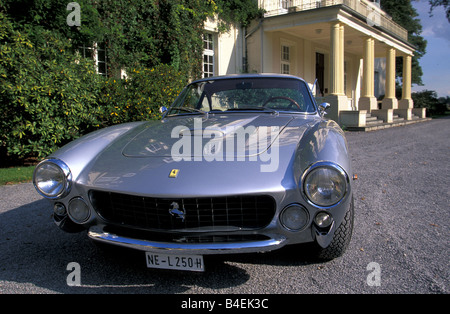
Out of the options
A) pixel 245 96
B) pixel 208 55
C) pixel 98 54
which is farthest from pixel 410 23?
pixel 245 96

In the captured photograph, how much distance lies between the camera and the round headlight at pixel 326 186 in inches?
81.2

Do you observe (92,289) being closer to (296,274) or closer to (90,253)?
(90,253)

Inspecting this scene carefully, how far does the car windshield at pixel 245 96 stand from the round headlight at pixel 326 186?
1.35 metres

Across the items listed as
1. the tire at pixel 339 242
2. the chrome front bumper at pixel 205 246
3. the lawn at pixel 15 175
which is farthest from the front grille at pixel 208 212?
the lawn at pixel 15 175

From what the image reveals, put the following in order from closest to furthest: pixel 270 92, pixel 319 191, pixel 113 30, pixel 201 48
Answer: pixel 319 191 < pixel 270 92 < pixel 113 30 < pixel 201 48

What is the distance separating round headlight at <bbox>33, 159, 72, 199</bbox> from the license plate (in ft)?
2.56

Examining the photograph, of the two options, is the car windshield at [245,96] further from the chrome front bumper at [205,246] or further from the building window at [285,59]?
the building window at [285,59]

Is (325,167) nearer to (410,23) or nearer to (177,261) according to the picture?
(177,261)

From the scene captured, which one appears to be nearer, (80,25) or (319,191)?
(319,191)

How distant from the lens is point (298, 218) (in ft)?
6.86

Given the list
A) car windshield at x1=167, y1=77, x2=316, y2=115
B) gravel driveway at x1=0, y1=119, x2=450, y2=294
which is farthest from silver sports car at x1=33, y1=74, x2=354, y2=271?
car windshield at x1=167, y1=77, x2=316, y2=115

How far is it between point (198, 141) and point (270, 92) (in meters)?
1.37

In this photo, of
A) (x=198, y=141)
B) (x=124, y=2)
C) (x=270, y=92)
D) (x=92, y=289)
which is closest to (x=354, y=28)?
(x=124, y=2)

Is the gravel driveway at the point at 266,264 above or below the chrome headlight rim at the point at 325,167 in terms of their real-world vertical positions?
below
